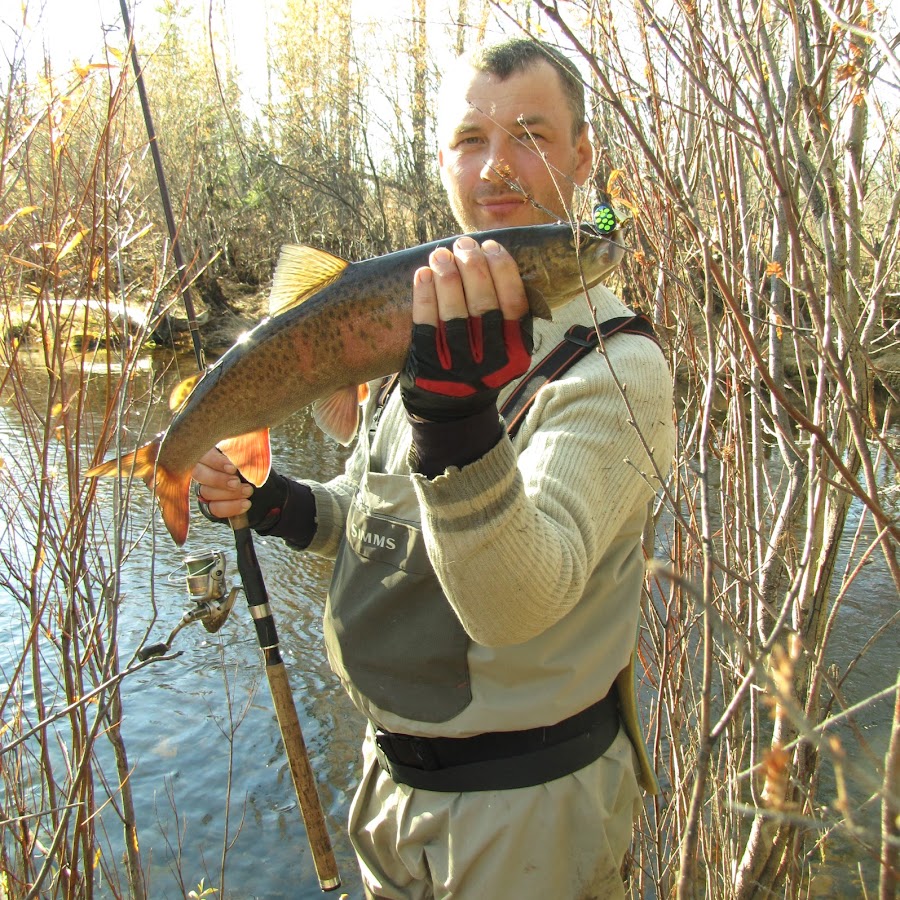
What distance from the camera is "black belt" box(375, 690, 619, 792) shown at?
202 centimetres

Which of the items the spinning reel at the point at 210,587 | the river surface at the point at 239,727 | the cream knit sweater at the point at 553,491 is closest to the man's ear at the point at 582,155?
the cream knit sweater at the point at 553,491

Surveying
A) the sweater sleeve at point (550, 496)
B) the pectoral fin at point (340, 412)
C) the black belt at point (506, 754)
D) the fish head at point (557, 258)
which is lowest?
the black belt at point (506, 754)

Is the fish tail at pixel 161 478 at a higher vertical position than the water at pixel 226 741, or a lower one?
higher

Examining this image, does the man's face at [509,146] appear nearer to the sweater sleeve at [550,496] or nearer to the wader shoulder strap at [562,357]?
the wader shoulder strap at [562,357]

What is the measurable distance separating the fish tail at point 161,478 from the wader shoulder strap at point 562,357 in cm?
95

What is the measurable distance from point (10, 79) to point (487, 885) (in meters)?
2.55

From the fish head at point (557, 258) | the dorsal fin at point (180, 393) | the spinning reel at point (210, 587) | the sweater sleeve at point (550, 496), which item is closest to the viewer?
the sweater sleeve at point (550, 496)

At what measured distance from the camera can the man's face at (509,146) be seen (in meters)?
2.33

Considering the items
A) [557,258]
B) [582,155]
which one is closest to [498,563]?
[557,258]

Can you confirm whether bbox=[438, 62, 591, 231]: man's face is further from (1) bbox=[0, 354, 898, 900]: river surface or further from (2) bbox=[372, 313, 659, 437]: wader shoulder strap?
(1) bbox=[0, 354, 898, 900]: river surface

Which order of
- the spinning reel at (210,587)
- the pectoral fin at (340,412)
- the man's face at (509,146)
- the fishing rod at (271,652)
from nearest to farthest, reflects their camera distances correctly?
the pectoral fin at (340,412) < the man's face at (509,146) < the fishing rod at (271,652) < the spinning reel at (210,587)

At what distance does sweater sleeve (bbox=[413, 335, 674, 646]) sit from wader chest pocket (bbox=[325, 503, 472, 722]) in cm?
27

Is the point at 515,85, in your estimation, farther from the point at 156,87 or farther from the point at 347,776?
the point at 156,87

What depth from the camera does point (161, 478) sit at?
2363mm
